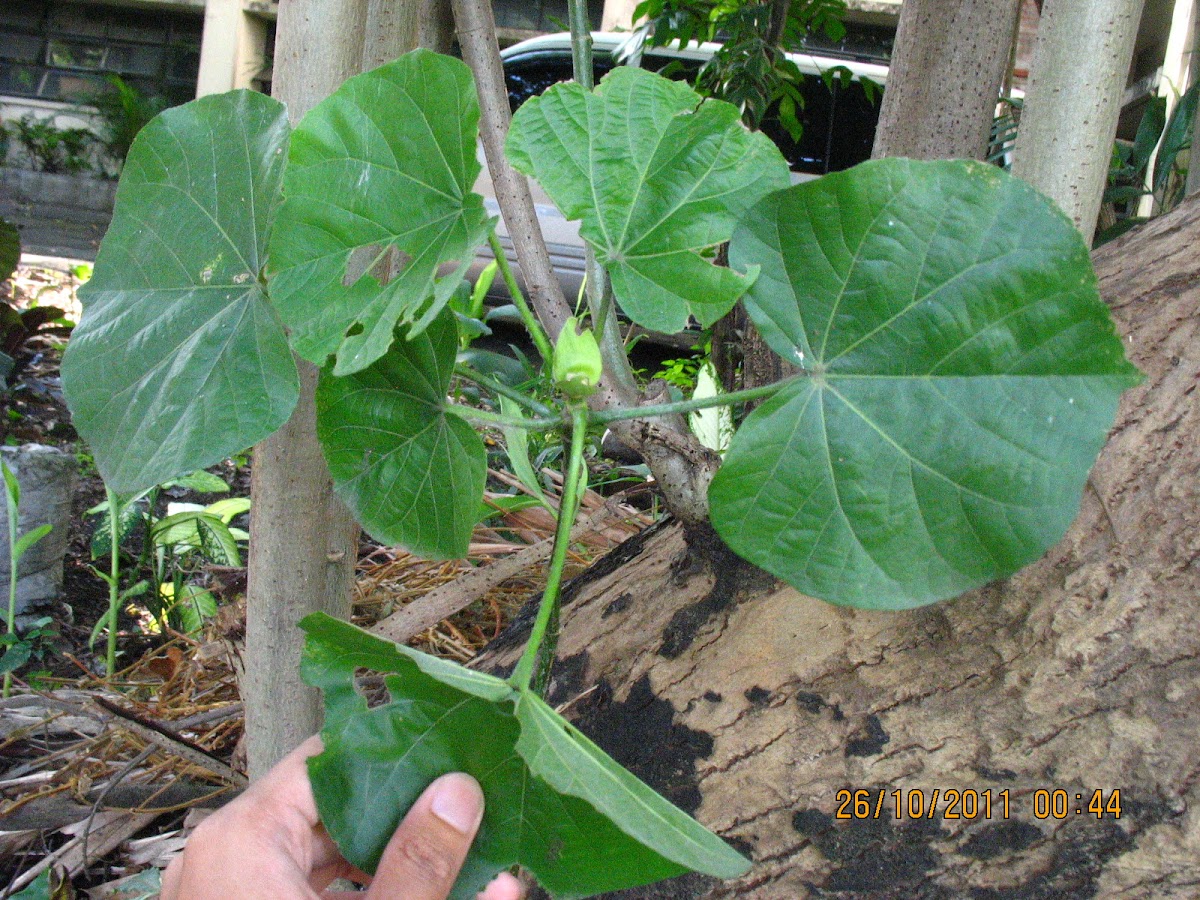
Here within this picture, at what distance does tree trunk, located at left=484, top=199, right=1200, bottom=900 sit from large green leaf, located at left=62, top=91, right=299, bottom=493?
46cm

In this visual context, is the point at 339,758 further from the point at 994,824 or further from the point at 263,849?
the point at 994,824

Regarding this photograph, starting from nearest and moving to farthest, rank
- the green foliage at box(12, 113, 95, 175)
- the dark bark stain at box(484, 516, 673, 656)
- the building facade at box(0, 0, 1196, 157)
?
the dark bark stain at box(484, 516, 673, 656), the green foliage at box(12, 113, 95, 175), the building facade at box(0, 0, 1196, 157)

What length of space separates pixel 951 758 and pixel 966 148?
0.70m

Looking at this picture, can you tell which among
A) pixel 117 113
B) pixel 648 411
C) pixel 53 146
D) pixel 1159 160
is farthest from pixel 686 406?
pixel 53 146

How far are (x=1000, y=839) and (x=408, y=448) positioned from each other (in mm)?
569

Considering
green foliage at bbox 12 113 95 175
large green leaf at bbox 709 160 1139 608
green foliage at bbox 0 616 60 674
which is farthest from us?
green foliage at bbox 12 113 95 175

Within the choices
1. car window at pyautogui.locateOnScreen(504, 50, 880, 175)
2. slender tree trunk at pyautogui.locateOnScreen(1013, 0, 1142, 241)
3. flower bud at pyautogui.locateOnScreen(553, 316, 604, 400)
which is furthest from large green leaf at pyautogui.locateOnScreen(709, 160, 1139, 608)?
car window at pyautogui.locateOnScreen(504, 50, 880, 175)

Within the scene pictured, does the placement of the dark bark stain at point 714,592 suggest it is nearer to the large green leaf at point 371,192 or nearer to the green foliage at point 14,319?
the large green leaf at point 371,192

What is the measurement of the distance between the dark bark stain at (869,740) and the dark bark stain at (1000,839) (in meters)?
0.09

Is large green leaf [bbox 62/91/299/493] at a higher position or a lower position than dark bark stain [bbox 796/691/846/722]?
higher

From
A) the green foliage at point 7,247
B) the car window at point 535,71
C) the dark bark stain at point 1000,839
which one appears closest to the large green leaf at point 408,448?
the dark bark stain at point 1000,839

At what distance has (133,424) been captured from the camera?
0.75 meters

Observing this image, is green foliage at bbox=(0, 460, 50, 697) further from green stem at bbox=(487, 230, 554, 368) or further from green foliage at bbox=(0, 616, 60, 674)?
green stem at bbox=(487, 230, 554, 368)

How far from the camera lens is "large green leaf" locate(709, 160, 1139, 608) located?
54 cm
